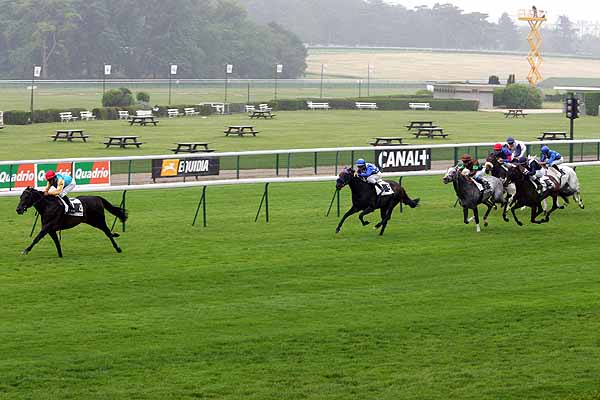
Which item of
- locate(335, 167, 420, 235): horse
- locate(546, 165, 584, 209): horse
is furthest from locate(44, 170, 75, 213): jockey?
locate(546, 165, 584, 209): horse

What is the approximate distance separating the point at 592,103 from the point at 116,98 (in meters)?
27.2

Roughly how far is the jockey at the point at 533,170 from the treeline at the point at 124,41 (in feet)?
276

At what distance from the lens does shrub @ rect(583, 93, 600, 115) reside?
68.0m

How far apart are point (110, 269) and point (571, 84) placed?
101 metres

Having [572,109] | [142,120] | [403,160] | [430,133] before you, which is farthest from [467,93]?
[403,160]

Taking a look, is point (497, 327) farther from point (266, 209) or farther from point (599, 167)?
point (599, 167)

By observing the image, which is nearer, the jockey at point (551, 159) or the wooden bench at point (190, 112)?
the jockey at point (551, 159)

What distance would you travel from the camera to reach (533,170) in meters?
21.7

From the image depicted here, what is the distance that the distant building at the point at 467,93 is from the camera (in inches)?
3007

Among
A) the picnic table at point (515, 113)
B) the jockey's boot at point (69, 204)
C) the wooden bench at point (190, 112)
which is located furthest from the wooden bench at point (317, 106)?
the jockey's boot at point (69, 204)

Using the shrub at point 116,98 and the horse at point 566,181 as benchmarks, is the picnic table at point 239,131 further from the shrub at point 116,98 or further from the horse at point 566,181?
the horse at point 566,181

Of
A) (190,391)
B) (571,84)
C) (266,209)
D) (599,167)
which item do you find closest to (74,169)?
(266,209)

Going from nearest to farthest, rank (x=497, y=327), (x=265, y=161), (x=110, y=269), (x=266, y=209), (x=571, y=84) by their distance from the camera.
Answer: (x=497, y=327), (x=110, y=269), (x=266, y=209), (x=265, y=161), (x=571, y=84)

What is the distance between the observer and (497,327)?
43.2ft
